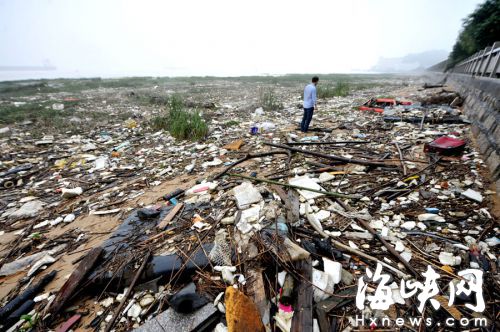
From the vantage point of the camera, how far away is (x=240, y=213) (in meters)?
2.58

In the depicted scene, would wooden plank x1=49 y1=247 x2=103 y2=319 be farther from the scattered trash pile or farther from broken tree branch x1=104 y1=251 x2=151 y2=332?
broken tree branch x1=104 y1=251 x2=151 y2=332

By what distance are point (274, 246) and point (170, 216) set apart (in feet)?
4.83

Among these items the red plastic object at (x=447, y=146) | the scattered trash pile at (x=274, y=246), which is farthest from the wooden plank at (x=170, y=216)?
the red plastic object at (x=447, y=146)

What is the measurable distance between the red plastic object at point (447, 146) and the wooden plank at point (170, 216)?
4015 millimetres

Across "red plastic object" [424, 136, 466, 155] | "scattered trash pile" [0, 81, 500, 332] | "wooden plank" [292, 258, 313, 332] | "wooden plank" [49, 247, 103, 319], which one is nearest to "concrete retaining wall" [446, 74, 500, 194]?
"scattered trash pile" [0, 81, 500, 332]

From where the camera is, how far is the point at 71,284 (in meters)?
1.88

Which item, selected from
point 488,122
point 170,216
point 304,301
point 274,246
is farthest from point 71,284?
point 488,122

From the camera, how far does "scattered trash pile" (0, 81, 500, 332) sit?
62.2 inches

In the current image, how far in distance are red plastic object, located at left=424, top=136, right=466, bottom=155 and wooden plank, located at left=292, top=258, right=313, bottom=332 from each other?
316cm

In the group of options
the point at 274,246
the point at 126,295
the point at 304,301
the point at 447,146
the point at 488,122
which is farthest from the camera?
the point at 488,122

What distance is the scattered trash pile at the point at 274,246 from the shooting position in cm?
158

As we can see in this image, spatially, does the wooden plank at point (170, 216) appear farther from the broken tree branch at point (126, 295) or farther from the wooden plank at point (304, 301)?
the wooden plank at point (304, 301)

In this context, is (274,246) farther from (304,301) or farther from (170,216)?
(170,216)

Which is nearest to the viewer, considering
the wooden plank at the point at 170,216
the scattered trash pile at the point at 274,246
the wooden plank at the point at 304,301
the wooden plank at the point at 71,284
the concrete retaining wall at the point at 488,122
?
the wooden plank at the point at 304,301
